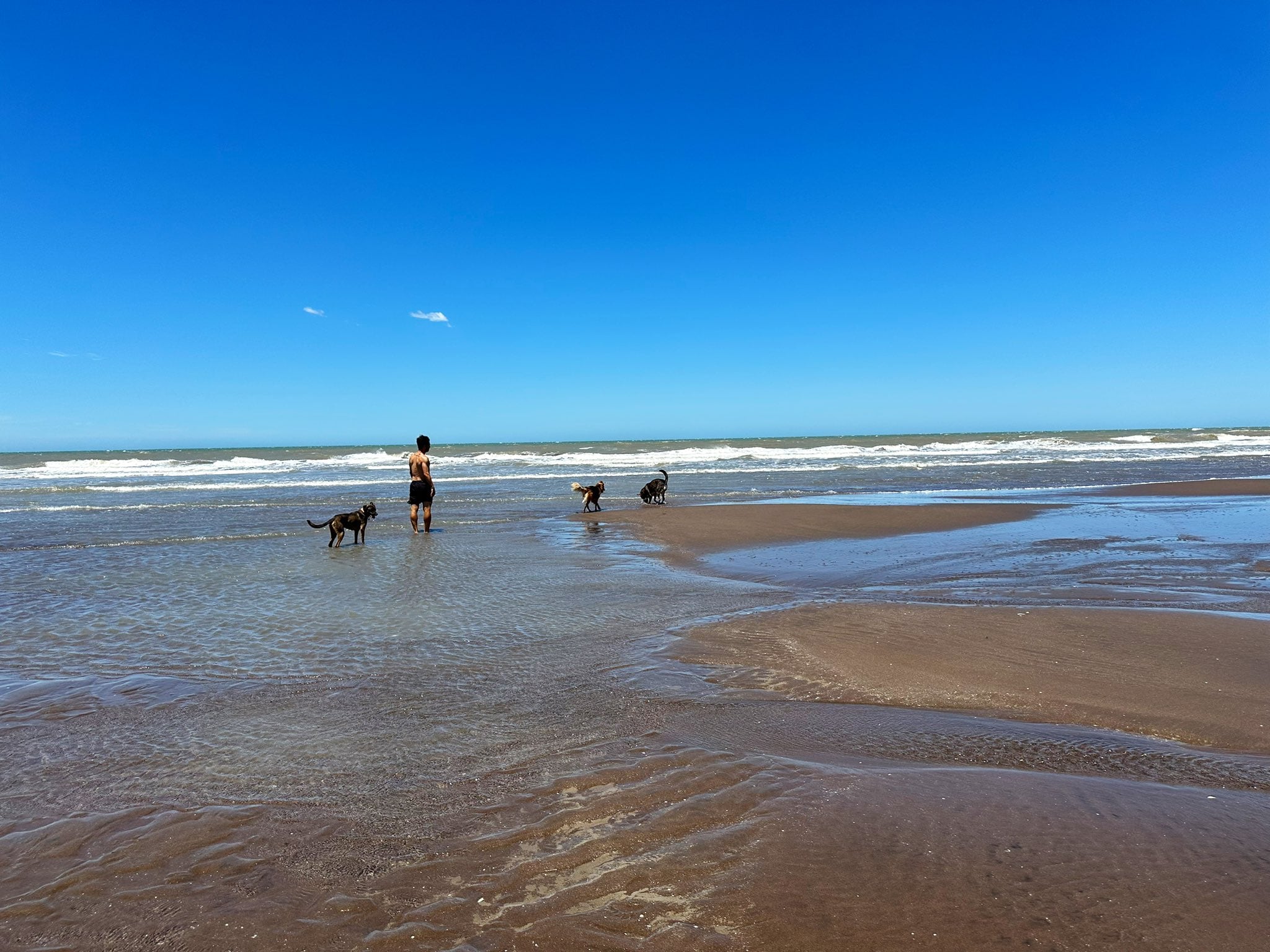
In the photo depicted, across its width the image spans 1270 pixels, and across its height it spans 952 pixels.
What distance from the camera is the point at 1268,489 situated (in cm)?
1986

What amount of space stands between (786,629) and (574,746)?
3003 millimetres

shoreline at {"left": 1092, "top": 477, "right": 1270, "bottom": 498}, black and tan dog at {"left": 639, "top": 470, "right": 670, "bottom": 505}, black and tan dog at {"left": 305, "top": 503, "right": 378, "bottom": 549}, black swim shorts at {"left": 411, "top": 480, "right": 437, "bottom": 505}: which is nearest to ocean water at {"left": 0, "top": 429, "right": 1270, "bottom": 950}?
black and tan dog at {"left": 305, "top": 503, "right": 378, "bottom": 549}

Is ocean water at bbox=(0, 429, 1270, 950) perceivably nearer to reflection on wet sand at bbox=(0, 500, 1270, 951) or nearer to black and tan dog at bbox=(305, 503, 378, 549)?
reflection on wet sand at bbox=(0, 500, 1270, 951)

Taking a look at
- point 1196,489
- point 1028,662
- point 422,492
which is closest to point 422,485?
point 422,492

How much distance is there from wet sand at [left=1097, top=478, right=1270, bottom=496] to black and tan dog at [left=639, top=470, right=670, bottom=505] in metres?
12.3

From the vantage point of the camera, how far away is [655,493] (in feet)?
64.2

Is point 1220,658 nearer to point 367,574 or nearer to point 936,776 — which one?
point 936,776

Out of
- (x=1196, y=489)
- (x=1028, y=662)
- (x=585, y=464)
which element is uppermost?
(x=585, y=464)

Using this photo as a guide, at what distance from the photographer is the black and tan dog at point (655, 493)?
19.5 meters

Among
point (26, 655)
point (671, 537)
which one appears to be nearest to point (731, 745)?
point (26, 655)

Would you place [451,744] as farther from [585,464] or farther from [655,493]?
[585,464]

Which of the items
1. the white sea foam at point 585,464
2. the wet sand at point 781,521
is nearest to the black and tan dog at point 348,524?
the wet sand at point 781,521

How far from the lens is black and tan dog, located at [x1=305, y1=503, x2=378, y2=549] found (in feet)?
42.8

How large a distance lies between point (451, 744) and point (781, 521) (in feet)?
40.1
